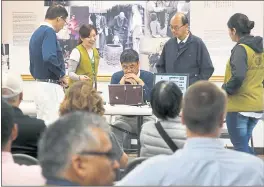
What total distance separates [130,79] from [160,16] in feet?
6.07

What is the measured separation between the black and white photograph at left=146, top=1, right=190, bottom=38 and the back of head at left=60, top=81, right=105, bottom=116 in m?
3.63

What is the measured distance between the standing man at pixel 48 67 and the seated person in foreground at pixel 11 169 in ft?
8.32

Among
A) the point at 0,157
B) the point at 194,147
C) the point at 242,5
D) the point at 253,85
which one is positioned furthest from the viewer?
the point at 242,5

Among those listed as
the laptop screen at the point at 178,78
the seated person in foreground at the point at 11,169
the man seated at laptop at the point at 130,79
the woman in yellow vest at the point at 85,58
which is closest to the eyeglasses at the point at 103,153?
the seated person in foreground at the point at 11,169

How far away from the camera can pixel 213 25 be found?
254 inches

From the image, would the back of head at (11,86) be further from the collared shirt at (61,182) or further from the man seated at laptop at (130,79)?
the man seated at laptop at (130,79)

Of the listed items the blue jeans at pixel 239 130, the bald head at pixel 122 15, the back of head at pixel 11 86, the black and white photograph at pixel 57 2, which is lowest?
the blue jeans at pixel 239 130

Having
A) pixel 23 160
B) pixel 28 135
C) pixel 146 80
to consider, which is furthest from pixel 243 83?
pixel 23 160

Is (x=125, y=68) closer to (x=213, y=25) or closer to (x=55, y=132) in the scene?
(x=213, y=25)

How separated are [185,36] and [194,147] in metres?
3.29

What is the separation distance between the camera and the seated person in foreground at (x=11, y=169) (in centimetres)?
196

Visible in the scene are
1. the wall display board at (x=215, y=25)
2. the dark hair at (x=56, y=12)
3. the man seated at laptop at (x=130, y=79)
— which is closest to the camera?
the dark hair at (x=56, y=12)

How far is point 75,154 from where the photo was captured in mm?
1545

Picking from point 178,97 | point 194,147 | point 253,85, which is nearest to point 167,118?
point 178,97
